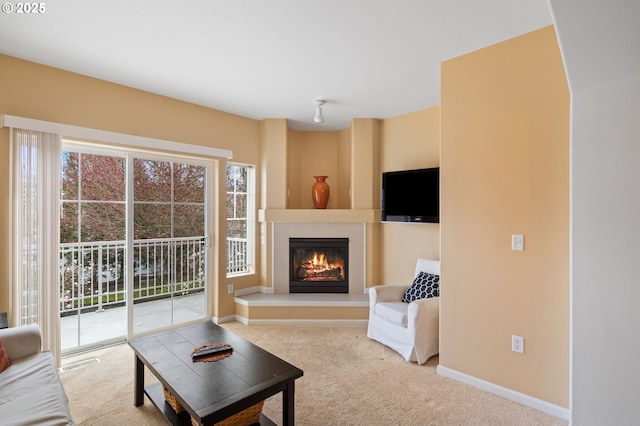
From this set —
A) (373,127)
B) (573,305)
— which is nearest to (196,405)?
(573,305)

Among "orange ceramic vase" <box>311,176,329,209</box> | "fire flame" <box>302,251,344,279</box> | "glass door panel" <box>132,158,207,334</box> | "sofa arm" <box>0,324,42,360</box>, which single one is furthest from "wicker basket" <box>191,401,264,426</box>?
"orange ceramic vase" <box>311,176,329,209</box>

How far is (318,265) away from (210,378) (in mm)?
2739

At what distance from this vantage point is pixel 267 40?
7.77ft

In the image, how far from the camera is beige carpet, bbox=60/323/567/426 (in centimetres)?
213

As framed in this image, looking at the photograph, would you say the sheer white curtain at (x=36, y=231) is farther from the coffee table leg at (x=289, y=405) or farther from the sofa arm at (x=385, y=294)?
the sofa arm at (x=385, y=294)

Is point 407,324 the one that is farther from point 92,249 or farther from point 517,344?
point 92,249

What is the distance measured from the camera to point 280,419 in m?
2.13

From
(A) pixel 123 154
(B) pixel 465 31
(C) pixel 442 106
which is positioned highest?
(B) pixel 465 31

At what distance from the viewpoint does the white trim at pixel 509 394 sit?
2141 millimetres

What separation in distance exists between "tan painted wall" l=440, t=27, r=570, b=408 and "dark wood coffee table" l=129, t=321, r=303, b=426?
1.52 m

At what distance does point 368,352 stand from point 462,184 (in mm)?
1797

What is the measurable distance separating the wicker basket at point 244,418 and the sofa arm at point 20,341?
1230mm

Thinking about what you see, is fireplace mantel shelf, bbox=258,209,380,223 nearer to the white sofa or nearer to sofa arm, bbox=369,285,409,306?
sofa arm, bbox=369,285,409,306

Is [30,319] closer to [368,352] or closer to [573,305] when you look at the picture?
[368,352]
